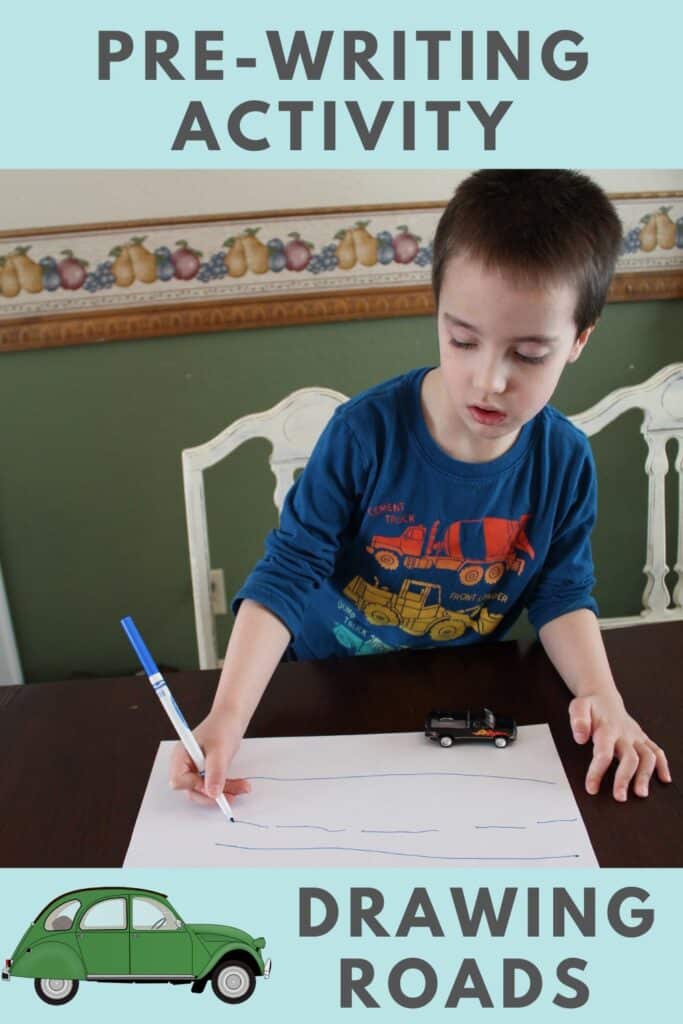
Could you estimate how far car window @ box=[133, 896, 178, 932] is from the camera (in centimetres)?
62

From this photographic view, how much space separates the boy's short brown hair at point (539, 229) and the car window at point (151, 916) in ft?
1.78

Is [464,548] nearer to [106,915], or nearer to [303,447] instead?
[303,447]

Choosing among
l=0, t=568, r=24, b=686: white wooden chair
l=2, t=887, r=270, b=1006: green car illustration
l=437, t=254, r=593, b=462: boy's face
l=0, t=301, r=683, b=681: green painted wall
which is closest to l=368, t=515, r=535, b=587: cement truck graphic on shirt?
l=437, t=254, r=593, b=462: boy's face

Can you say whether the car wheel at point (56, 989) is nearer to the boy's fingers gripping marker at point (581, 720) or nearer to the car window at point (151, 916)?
the car window at point (151, 916)

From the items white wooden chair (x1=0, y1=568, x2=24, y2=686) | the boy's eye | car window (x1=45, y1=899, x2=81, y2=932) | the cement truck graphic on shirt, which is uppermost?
the boy's eye

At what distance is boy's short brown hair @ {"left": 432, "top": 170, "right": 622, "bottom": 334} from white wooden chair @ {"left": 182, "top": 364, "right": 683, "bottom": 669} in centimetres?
38

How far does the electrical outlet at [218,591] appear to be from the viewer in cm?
179

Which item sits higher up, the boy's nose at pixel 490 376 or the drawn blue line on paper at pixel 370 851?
the boy's nose at pixel 490 376

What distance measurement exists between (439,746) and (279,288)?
1.03 m

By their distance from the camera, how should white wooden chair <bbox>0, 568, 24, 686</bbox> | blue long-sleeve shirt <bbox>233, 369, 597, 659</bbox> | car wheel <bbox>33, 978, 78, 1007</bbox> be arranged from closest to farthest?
car wheel <bbox>33, 978, 78, 1007</bbox>, blue long-sleeve shirt <bbox>233, 369, 597, 659</bbox>, white wooden chair <bbox>0, 568, 24, 686</bbox>

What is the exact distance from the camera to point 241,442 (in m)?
1.12

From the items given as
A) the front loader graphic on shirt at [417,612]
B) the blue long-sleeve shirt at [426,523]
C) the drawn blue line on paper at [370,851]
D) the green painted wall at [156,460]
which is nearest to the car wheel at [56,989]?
the drawn blue line on paper at [370,851]

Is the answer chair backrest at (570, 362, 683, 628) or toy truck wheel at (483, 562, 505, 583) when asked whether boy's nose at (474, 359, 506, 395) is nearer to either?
toy truck wheel at (483, 562, 505, 583)

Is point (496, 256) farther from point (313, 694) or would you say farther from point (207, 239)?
point (207, 239)
